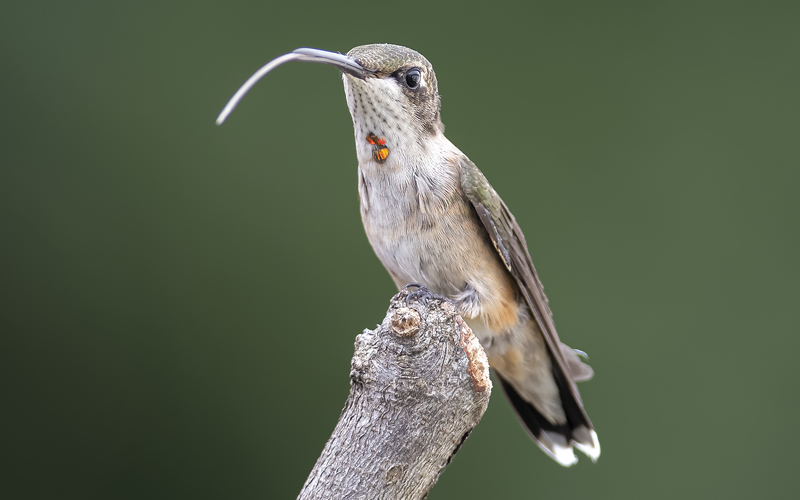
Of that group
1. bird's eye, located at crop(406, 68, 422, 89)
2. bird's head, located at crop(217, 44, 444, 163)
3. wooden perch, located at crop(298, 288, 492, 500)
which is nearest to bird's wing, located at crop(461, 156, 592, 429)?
bird's head, located at crop(217, 44, 444, 163)

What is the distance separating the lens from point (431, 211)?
2131mm

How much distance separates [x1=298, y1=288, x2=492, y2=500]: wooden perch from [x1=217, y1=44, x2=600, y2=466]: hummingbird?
56 centimetres

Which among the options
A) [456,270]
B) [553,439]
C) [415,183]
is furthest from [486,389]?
[553,439]

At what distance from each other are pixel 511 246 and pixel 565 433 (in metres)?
0.80

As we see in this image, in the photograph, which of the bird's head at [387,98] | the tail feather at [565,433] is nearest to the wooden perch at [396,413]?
the bird's head at [387,98]

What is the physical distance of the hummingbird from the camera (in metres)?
2.01

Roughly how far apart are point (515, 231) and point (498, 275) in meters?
0.20

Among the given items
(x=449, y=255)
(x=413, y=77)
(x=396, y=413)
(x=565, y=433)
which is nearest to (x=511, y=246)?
(x=449, y=255)

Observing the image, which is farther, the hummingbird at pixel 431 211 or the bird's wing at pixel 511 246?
the bird's wing at pixel 511 246

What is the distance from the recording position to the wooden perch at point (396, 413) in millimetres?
1569

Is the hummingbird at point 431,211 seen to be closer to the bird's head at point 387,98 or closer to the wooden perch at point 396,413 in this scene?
the bird's head at point 387,98

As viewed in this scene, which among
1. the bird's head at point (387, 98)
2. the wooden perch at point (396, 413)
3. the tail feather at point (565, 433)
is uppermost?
the bird's head at point (387, 98)

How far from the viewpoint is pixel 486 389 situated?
1.67 m

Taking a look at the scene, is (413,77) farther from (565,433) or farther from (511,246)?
(565,433)
